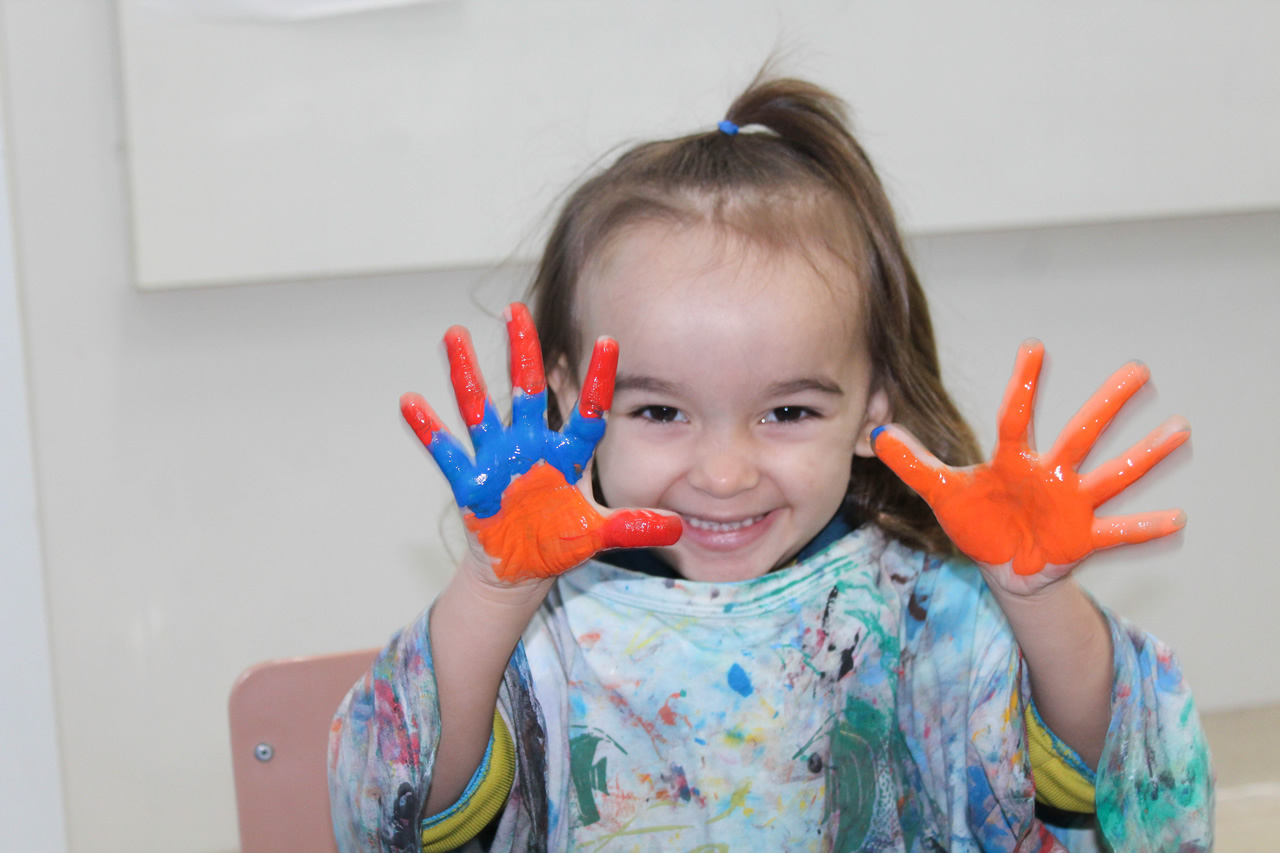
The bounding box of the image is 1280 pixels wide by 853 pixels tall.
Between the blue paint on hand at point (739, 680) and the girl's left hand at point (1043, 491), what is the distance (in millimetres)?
200

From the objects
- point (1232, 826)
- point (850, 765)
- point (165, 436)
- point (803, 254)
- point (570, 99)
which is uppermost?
point (570, 99)

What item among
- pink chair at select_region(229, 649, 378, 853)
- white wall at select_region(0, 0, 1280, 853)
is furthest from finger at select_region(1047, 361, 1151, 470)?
white wall at select_region(0, 0, 1280, 853)

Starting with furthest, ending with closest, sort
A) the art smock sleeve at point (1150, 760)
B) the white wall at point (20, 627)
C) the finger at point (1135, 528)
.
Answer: the white wall at point (20, 627) → the art smock sleeve at point (1150, 760) → the finger at point (1135, 528)

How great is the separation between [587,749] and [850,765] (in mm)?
191

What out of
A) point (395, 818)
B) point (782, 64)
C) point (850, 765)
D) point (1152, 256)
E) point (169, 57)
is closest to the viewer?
point (395, 818)

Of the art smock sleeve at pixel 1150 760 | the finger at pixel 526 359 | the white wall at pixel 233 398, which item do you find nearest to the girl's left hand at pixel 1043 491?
the art smock sleeve at pixel 1150 760

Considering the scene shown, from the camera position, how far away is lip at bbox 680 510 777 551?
85cm

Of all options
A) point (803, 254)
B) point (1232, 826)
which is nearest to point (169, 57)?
point (803, 254)

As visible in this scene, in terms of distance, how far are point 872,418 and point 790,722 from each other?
24cm

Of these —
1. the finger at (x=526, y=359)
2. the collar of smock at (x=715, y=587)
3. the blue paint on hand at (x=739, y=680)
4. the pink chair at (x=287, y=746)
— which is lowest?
the pink chair at (x=287, y=746)

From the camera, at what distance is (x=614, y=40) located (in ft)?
4.54

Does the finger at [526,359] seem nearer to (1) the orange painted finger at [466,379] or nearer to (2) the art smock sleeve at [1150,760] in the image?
(1) the orange painted finger at [466,379]

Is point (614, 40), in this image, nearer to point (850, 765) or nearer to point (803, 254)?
point (803, 254)

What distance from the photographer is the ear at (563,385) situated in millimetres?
916
